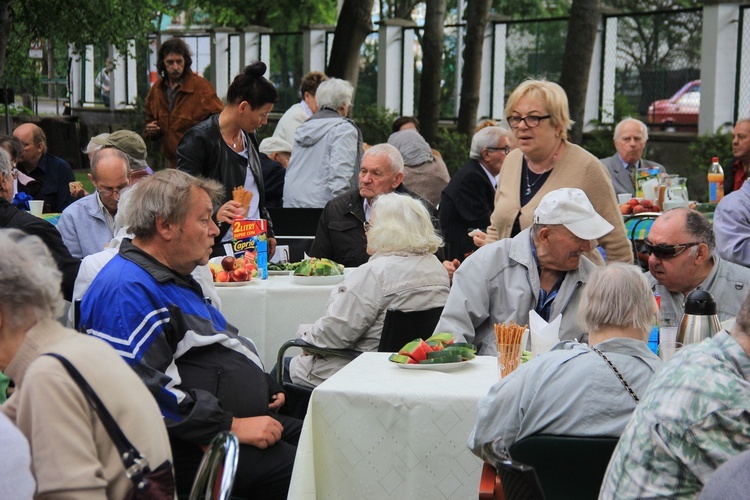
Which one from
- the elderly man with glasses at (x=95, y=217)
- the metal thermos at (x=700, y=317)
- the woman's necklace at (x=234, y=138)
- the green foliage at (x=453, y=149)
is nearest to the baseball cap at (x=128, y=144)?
the woman's necklace at (x=234, y=138)

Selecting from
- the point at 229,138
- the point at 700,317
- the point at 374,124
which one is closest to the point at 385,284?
the point at 700,317

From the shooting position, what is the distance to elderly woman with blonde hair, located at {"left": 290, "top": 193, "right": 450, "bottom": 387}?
17.3ft

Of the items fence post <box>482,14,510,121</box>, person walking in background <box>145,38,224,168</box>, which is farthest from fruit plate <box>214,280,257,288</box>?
fence post <box>482,14,510,121</box>

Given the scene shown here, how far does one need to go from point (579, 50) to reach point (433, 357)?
1230 cm

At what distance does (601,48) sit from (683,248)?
50.6 feet

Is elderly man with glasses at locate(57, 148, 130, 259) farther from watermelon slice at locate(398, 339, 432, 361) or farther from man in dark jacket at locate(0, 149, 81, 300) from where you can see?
watermelon slice at locate(398, 339, 432, 361)

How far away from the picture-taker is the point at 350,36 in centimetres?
1733

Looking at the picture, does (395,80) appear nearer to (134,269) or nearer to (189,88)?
(189,88)

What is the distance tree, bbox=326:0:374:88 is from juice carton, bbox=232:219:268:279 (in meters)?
11.0

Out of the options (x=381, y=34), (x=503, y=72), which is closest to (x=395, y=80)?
(x=381, y=34)

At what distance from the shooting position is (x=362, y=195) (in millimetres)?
7293

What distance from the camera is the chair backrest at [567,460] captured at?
3041 mm

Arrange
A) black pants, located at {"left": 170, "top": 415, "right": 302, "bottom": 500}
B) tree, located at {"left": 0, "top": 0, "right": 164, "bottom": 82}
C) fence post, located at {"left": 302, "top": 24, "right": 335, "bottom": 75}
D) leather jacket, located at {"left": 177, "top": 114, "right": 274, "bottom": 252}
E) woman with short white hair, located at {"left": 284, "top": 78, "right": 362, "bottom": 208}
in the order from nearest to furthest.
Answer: black pants, located at {"left": 170, "top": 415, "right": 302, "bottom": 500} < leather jacket, located at {"left": 177, "top": 114, "right": 274, "bottom": 252} < woman with short white hair, located at {"left": 284, "top": 78, "right": 362, "bottom": 208} < tree, located at {"left": 0, "top": 0, "right": 164, "bottom": 82} < fence post, located at {"left": 302, "top": 24, "right": 335, "bottom": 75}

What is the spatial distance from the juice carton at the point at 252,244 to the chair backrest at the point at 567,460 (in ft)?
11.6
